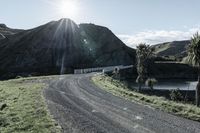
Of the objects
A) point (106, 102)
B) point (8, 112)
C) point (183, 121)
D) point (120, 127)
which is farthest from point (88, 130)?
point (106, 102)

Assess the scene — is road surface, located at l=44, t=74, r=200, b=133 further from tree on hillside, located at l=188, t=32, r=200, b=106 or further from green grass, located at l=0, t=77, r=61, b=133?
tree on hillside, located at l=188, t=32, r=200, b=106

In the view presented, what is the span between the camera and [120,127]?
83.4 ft

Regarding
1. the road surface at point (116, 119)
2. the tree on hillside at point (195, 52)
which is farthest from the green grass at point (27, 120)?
the tree on hillside at point (195, 52)

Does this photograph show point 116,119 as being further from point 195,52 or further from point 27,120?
point 195,52

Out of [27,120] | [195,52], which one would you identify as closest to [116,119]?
[27,120]

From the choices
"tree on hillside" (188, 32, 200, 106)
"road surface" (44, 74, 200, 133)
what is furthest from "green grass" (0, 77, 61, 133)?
"tree on hillside" (188, 32, 200, 106)

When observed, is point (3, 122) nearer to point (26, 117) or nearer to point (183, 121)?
point (26, 117)

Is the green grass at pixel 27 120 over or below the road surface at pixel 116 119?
over

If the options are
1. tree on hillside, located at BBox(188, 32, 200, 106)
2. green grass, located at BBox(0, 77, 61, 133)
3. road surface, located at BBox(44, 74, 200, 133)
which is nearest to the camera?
green grass, located at BBox(0, 77, 61, 133)

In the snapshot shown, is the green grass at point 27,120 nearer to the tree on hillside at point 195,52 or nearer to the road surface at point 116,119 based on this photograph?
the road surface at point 116,119

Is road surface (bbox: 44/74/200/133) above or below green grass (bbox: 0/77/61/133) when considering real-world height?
below

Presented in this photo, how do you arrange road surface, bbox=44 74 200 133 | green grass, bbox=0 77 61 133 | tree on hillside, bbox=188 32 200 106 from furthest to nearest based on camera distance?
tree on hillside, bbox=188 32 200 106
road surface, bbox=44 74 200 133
green grass, bbox=0 77 61 133

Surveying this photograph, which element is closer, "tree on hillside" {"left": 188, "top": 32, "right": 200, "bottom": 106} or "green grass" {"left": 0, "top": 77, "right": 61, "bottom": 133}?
"green grass" {"left": 0, "top": 77, "right": 61, "bottom": 133}

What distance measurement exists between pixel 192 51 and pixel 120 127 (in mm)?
49544
